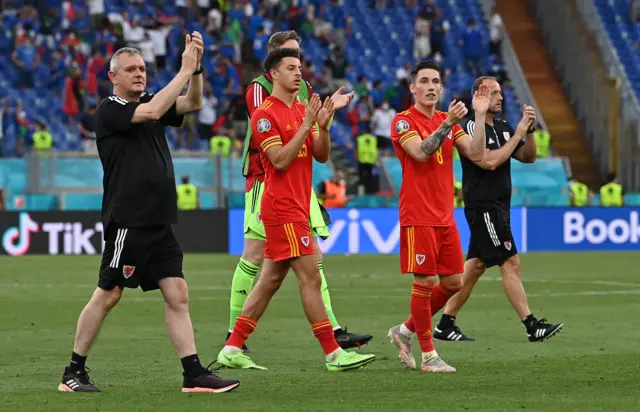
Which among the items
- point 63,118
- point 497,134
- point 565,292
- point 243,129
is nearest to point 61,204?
point 63,118

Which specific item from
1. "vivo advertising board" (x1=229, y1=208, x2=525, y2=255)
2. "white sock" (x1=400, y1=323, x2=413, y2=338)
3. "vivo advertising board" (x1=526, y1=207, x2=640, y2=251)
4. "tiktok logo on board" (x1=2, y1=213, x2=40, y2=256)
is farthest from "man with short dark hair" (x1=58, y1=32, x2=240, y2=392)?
"vivo advertising board" (x1=526, y1=207, x2=640, y2=251)

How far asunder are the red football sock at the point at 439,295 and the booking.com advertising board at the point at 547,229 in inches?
672

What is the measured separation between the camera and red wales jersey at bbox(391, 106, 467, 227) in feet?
32.5

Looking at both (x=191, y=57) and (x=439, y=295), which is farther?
(x=439, y=295)

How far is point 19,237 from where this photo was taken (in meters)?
27.0

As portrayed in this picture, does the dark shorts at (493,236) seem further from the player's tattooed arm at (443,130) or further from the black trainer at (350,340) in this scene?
the player's tattooed arm at (443,130)

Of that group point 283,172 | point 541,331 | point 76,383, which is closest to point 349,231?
point 541,331

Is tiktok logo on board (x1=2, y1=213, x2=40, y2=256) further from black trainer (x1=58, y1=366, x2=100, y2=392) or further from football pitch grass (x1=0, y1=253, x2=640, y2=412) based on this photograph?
black trainer (x1=58, y1=366, x2=100, y2=392)

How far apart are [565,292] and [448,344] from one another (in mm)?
6158

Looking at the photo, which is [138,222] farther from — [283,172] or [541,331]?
[541,331]

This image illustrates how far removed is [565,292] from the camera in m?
17.4

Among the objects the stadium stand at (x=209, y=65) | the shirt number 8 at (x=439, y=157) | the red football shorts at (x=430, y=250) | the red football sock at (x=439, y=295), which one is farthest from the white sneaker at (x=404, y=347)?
the stadium stand at (x=209, y=65)

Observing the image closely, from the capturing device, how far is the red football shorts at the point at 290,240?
31.2 ft

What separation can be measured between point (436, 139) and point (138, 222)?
2244 mm
